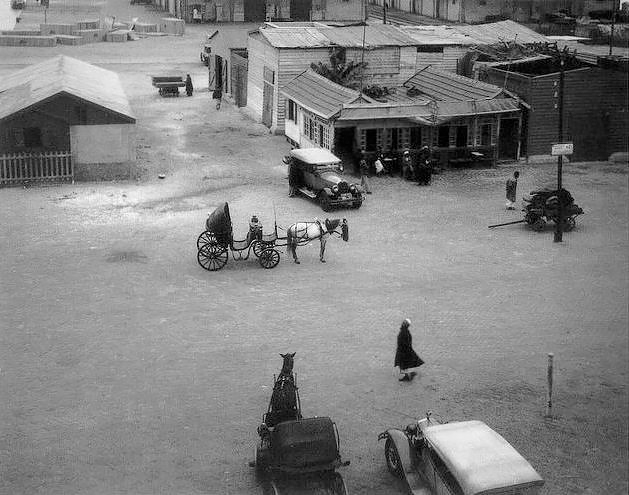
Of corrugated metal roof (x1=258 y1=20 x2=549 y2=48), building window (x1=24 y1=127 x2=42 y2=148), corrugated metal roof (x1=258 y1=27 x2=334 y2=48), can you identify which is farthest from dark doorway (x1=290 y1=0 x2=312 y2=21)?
building window (x1=24 y1=127 x2=42 y2=148)

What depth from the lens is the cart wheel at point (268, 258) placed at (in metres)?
24.7

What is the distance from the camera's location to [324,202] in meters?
30.5

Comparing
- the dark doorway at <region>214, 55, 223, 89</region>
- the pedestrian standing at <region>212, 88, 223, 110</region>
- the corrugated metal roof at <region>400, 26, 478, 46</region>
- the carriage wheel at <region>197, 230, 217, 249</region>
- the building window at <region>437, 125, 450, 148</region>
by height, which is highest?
the corrugated metal roof at <region>400, 26, 478, 46</region>

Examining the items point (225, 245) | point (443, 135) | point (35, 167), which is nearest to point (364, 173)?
point (443, 135)

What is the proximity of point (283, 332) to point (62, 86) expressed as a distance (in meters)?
18.0

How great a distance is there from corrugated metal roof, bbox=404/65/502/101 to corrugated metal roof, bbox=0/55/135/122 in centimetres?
1328

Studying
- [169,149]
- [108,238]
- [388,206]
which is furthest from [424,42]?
[108,238]

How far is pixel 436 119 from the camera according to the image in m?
36.0

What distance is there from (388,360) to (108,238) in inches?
464

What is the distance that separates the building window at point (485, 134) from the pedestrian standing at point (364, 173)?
17.7 feet

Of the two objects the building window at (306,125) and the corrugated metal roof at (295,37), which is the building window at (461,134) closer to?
the building window at (306,125)

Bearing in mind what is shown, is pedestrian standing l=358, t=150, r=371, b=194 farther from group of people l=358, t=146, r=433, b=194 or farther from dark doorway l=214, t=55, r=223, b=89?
dark doorway l=214, t=55, r=223, b=89

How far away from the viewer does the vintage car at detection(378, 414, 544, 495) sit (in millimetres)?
12461

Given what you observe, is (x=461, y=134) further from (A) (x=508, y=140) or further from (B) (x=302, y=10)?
(B) (x=302, y=10)
